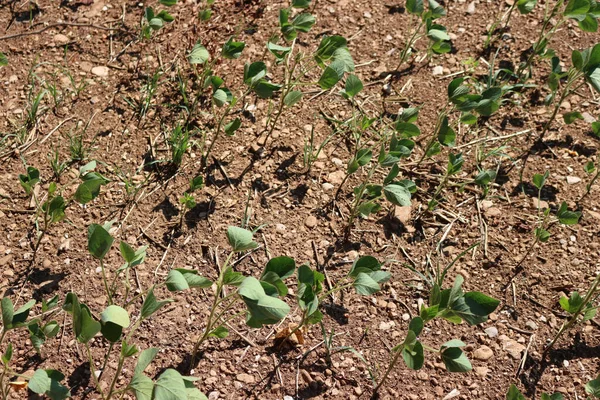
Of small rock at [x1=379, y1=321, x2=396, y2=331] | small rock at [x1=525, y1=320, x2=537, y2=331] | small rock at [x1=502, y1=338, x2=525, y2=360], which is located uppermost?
small rock at [x1=525, y1=320, x2=537, y2=331]

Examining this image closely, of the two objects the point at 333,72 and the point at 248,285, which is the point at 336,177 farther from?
the point at 248,285

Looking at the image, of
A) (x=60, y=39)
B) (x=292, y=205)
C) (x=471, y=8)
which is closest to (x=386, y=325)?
(x=292, y=205)

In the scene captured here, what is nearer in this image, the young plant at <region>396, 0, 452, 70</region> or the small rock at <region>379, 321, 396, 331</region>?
the small rock at <region>379, 321, 396, 331</region>

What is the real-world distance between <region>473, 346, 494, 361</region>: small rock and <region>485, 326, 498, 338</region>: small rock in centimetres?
6

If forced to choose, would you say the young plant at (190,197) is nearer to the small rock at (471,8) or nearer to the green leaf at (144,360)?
the green leaf at (144,360)

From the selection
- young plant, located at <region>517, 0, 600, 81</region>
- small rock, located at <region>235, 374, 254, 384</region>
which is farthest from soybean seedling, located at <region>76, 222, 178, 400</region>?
young plant, located at <region>517, 0, 600, 81</region>

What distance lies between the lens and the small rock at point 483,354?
7.54 ft

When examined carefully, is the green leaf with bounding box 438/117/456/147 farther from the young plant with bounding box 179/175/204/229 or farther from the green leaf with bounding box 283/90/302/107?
the young plant with bounding box 179/175/204/229

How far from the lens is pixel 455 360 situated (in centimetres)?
201

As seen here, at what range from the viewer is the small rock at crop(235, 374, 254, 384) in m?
2.18

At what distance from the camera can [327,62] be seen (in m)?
2.90

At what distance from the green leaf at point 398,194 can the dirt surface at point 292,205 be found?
230mm

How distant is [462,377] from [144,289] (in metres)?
1.08

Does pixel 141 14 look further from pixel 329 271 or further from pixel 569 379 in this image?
pixel 569 379
